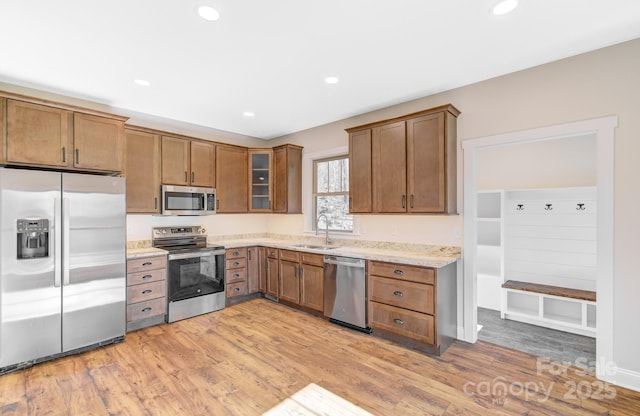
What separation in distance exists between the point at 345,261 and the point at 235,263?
6.15 ft

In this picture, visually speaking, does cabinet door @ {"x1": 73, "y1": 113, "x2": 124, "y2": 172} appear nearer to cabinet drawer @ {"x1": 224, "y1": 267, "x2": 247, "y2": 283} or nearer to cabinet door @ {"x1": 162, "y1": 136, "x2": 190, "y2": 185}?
cabinet door @ {"x1": 162, "y1": 136, "x2": 190, "y2": 185}

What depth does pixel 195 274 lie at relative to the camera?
13.7ft

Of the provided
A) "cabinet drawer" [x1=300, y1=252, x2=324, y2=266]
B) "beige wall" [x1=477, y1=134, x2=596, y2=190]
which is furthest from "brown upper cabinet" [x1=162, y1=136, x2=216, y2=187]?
"beige wall" [x1=477, y1=134, x2=596, y2=190]

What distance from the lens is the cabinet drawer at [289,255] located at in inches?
171

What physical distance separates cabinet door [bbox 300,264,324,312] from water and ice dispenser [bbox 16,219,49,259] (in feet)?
9.16

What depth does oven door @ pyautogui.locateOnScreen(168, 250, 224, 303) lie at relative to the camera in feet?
13.0

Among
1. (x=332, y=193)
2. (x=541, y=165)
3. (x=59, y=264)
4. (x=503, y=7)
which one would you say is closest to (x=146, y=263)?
(x=59, y=264)

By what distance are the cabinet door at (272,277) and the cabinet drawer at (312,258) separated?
0.63 meters

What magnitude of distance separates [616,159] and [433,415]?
2.52 m

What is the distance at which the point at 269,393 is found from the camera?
7.95 ft

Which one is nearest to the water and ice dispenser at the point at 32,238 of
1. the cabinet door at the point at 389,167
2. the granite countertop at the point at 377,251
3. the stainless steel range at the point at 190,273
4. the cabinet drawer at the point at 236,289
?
the granite countertop at the point at 377,251

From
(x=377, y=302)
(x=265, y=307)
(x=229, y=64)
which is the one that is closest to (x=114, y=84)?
(x=229, y=64)

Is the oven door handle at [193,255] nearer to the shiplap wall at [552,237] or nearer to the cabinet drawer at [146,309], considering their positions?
the cabinet drawer at [146,309]

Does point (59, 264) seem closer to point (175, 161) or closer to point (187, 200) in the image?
point (187, 200)
